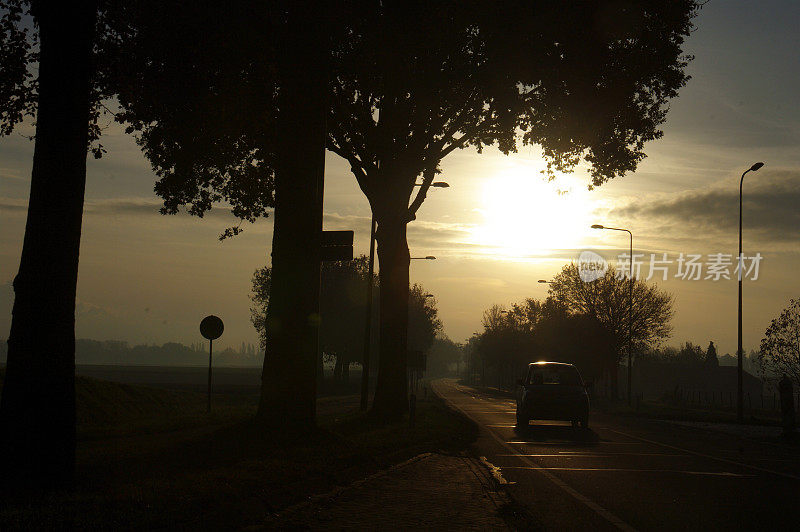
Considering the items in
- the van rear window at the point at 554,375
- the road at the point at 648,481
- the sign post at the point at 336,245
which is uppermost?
the sign post at the point at 336,245

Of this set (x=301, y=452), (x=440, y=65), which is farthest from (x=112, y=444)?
(x=440, y=65)

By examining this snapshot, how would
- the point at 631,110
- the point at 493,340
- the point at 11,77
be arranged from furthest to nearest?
1. the point at 493,340
2. the point at 631,110
3. the point at 11,77

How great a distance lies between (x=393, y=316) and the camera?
24.3 m

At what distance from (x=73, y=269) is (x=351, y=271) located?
236 ft

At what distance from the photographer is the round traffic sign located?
24.4 m

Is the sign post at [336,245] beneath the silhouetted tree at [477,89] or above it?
beneath

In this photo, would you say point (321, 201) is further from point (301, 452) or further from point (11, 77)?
point (11, 77)

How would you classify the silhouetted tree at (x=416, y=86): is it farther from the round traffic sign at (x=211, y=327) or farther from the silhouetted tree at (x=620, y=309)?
the silhouetted tree at (x=620, y=309)

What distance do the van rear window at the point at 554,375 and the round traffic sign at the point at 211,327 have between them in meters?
9.32

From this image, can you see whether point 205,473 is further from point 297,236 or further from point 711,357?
point 711,357

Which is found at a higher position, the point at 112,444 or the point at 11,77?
the point at 11,77

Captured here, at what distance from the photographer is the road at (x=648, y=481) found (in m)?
8.28

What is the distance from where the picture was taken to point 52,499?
753 centimetres

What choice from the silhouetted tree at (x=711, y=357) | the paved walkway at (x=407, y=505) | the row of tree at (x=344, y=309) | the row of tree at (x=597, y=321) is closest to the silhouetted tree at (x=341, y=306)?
the row of tree at (x=344, y=309)
